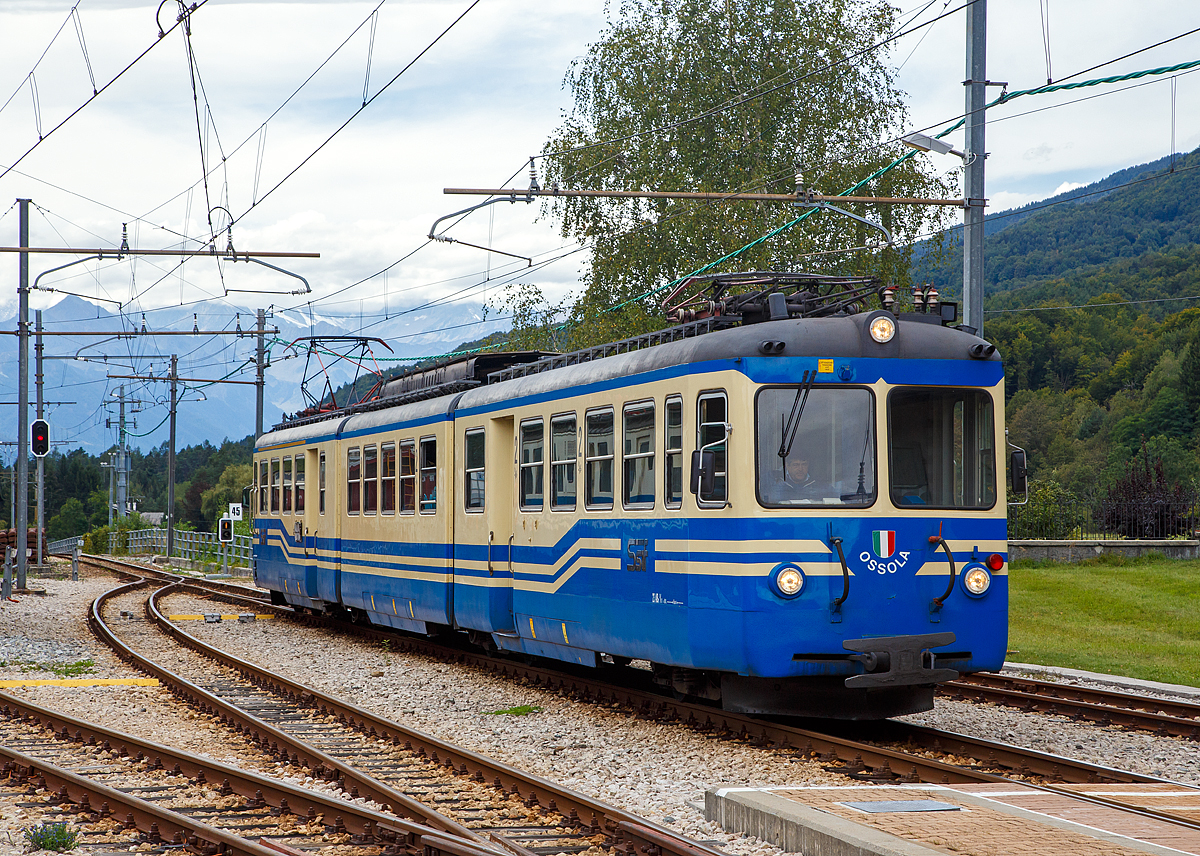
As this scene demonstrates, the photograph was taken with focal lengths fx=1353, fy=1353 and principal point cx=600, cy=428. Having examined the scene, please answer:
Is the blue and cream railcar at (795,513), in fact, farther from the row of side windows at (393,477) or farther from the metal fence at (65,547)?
the metal fence at (65,547)

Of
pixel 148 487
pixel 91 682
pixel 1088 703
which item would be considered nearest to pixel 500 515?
pixel 91 682

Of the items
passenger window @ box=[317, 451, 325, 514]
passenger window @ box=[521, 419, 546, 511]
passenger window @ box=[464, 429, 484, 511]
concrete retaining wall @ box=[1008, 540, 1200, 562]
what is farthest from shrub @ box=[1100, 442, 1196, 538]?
passenger window @ box=[521, 419, 546, 511]

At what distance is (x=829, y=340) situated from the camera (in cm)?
999

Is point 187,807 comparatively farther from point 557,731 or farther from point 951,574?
point 951,574

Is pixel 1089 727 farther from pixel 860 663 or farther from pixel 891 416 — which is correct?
pixel 891 416

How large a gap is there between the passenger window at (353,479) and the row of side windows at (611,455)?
4570 mm

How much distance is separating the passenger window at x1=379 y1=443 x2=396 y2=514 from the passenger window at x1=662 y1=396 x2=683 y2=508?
23.6ft

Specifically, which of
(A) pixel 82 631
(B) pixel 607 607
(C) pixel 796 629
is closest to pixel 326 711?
(B) pixel 607 607

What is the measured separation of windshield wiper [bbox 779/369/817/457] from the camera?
32.1 ft

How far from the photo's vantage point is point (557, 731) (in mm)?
10812

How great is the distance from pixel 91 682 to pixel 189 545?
31.1 metres

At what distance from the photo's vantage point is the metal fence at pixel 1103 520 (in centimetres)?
2773

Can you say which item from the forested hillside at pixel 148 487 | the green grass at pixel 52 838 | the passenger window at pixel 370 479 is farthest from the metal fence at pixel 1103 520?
the forested hillside at pixel 148 487

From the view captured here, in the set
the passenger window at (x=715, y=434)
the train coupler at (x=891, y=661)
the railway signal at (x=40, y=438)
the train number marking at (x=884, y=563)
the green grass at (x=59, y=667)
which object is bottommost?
the green grass at (x=59, y=667)
